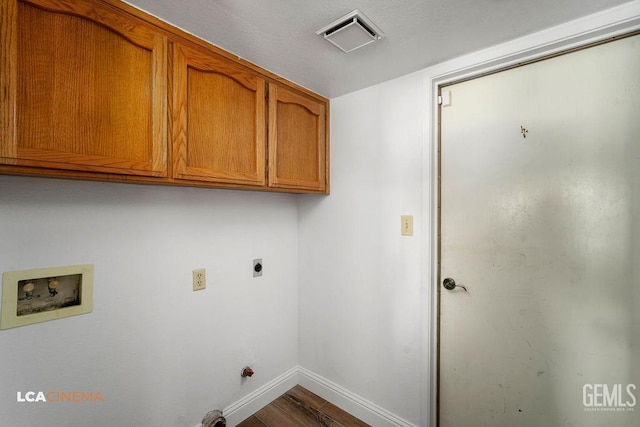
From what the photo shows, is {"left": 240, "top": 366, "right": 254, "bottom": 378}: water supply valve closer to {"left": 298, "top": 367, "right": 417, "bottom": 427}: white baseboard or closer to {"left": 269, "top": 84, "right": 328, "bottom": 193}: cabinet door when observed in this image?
{"left": 298, "top": 367, "right": 417, "bottom": 427}: white baseboard

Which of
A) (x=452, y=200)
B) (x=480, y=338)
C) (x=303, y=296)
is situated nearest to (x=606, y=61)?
(x=452, y=200)

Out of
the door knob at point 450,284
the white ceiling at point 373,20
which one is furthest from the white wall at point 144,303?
the door knob at point 450,284

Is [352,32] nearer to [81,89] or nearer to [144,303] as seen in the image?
[81,89]

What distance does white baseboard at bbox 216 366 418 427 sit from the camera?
1737 mm

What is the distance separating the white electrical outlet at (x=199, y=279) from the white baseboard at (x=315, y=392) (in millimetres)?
830

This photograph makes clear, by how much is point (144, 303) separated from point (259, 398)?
110 cm

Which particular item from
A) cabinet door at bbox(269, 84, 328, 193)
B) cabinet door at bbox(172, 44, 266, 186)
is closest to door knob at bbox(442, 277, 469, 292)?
cabinet door at bbox(269, 84, 328, 193)

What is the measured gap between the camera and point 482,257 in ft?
4.77

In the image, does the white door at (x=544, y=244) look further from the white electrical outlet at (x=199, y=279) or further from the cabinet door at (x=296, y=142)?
the white electrical outlet at (x=199, y=279)

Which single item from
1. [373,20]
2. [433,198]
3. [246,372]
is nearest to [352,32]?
[373,20]

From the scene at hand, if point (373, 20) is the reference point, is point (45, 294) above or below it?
below

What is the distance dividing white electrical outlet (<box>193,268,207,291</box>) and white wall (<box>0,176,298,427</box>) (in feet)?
0.10

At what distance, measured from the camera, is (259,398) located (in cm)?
191

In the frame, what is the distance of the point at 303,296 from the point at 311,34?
71.0 inches
